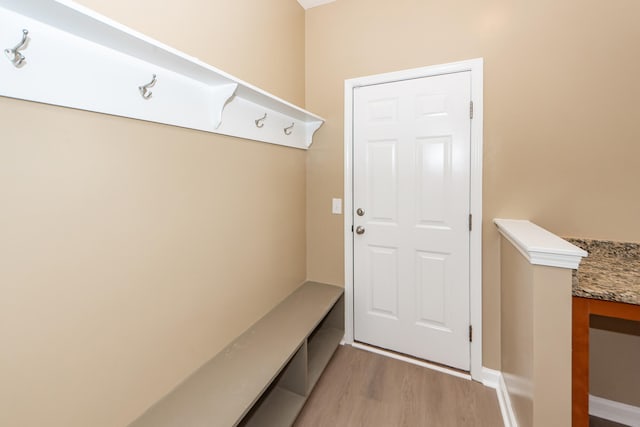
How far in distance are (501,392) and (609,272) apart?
3.17ft

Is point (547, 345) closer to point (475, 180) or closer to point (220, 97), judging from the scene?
point (475, 180)

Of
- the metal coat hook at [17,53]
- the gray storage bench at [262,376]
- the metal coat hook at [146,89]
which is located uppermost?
the metal coat hook at [146,89]

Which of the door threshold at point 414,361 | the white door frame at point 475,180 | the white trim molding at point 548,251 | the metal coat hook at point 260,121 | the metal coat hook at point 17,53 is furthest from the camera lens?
the door threshold at point 414,361

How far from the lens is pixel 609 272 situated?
4.29 ft

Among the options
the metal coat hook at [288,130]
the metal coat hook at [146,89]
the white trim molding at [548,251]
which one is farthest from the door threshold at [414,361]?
the metal coat hook at [146,89]

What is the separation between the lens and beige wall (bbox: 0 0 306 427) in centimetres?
79

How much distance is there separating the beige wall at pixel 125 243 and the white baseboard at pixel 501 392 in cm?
153

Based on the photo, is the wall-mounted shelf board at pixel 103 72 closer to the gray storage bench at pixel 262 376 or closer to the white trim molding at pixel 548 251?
the gray storage bench at pixel 262 376

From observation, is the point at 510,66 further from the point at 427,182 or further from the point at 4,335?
the point at 4,335

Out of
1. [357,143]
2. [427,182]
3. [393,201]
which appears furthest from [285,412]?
[357,143]

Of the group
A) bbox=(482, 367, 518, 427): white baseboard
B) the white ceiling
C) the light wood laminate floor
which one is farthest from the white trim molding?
the white ceiling

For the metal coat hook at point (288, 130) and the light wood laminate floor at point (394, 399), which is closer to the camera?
the light wood laminate floor at point (394, 399)

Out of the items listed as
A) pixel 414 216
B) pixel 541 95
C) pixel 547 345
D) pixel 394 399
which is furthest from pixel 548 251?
pixel 394 399

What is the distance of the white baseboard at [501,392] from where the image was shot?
151cm
